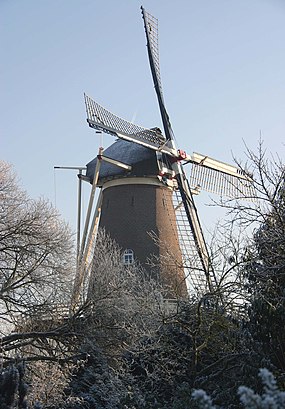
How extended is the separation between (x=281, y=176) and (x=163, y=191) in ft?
42.4

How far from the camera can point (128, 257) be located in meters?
20.8

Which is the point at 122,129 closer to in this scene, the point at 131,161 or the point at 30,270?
the point at 131,161

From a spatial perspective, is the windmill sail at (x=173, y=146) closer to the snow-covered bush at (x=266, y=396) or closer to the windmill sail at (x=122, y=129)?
the windmill sail at (x=122, y=129)

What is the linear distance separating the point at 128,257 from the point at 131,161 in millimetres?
3559

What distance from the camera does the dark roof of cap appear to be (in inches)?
852

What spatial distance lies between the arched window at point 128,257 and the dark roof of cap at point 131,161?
283 centimetres

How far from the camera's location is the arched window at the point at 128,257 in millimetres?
20617

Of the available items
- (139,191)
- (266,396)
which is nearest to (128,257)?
(139,191)

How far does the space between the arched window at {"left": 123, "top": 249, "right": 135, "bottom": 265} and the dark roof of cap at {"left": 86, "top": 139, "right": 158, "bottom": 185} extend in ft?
9.29

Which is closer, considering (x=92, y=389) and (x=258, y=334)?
(x=258, y=334)

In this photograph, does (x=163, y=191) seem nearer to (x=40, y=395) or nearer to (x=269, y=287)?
(x=40, y=395)

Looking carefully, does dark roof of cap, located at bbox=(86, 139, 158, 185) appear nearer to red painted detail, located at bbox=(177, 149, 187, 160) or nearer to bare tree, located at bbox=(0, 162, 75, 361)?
red painted detail, located at bbox=(177, 149, 187, 160)

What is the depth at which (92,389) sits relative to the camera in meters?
13.1

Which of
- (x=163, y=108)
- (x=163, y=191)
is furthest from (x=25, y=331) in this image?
(x=163, y=108)
